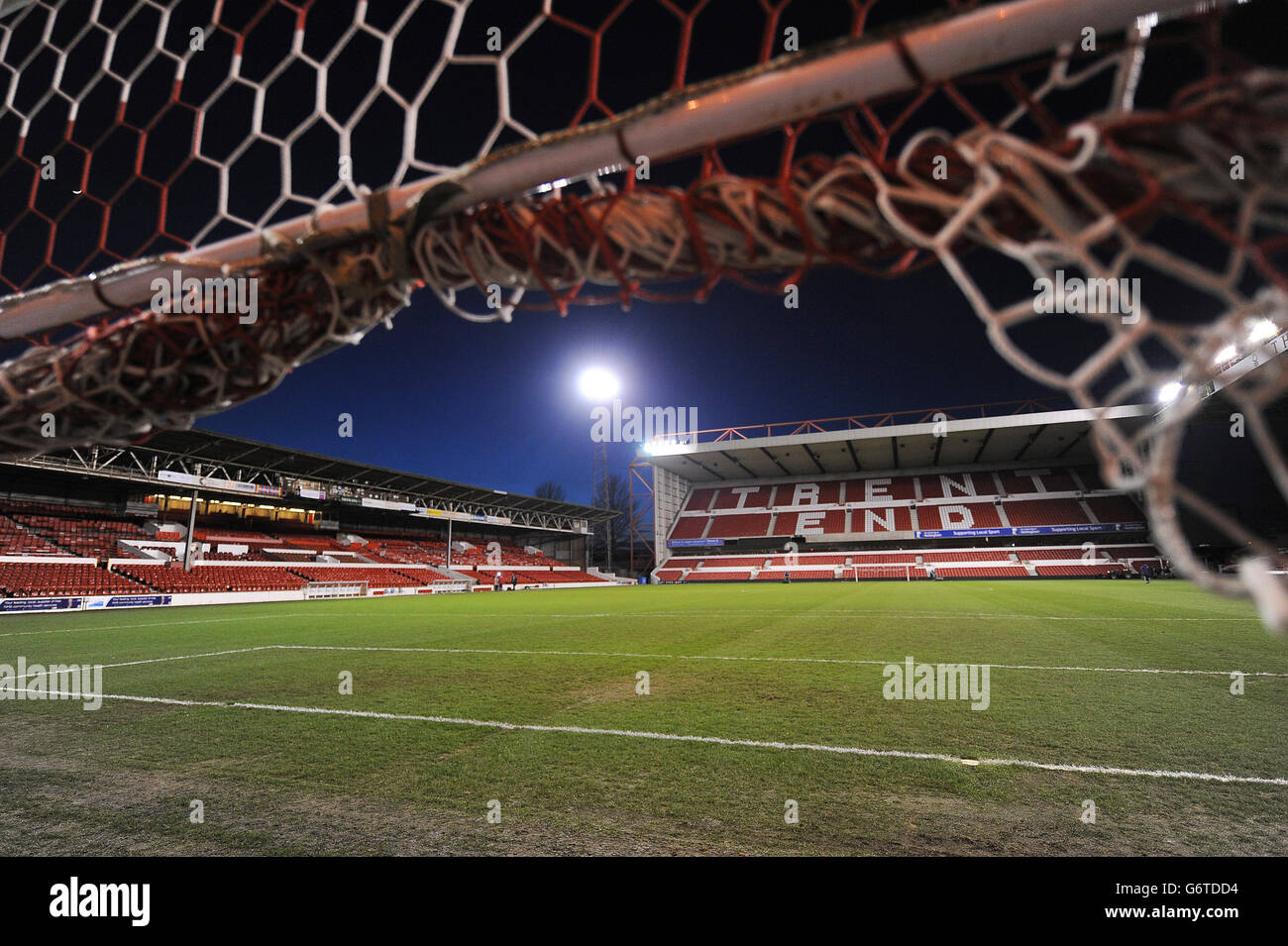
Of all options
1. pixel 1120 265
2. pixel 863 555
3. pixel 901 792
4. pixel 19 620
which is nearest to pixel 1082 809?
pixel 901 792

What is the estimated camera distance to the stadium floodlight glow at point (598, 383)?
2914 centimetres

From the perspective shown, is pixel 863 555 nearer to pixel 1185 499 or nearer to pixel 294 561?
pixel 294 561

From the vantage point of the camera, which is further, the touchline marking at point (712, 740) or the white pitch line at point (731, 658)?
the white pitch line at point (731, 658)

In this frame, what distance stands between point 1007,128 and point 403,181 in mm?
1480

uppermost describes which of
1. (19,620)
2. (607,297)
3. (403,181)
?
(403,181)

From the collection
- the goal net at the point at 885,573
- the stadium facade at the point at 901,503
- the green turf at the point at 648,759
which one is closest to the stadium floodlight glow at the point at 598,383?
the stadium facade at the point at 901,503

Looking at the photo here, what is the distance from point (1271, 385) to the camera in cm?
85
